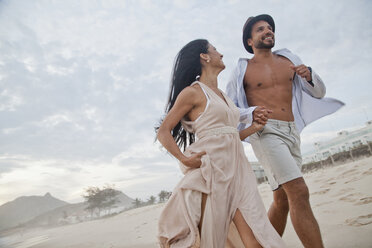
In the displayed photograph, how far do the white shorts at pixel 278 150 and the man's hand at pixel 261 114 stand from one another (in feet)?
1.32

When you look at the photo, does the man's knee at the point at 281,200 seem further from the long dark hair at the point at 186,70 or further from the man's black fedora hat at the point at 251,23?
the man's black fedora hat at the point at 251,23

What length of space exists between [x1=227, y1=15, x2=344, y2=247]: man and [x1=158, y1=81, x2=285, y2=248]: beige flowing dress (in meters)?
0.55

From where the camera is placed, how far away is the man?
2303 millimetres

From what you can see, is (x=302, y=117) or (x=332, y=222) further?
(x=332, y=222)

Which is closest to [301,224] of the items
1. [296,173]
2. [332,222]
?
[296,173]

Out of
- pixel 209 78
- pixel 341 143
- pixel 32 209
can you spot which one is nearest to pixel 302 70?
pixel 209 78

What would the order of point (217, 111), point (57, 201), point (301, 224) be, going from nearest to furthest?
1. point (217, 111)
2. point (301, 224)
3. point (57, 201)

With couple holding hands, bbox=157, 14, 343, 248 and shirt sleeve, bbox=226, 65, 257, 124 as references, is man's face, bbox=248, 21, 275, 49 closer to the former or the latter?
couple holding hands, bbox=157, 14, 343, 248

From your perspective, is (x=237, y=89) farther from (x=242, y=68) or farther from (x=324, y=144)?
(x=324, y=144)

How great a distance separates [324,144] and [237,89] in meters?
37.6

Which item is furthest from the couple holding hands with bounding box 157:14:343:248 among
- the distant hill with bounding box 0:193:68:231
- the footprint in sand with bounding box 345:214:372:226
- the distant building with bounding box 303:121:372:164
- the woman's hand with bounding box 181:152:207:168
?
the distant hill with bounding box 0:193:68:231

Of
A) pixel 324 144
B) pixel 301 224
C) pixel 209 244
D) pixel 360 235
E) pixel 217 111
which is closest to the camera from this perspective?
pixel 209 244

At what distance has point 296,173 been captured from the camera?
2352 millimetres

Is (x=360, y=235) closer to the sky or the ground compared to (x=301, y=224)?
closer to the ground
